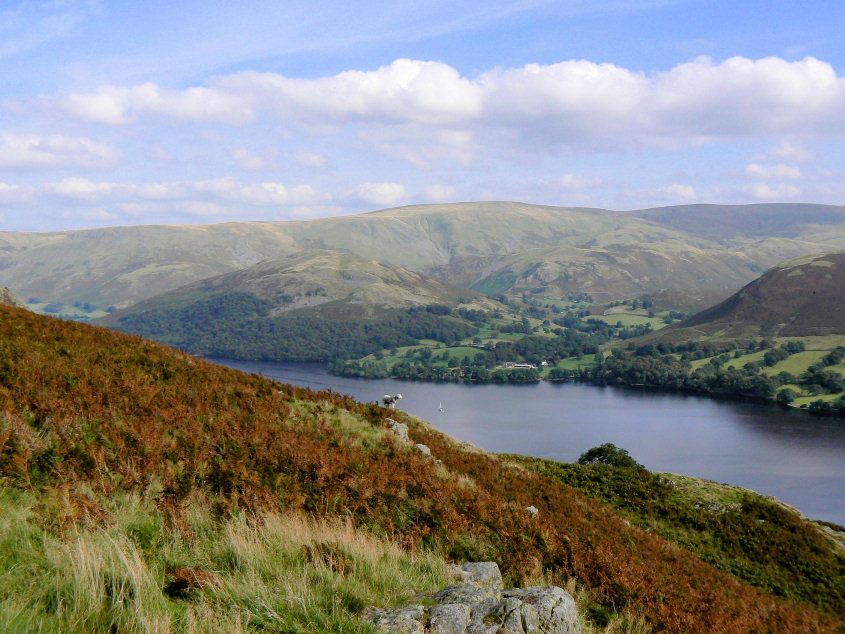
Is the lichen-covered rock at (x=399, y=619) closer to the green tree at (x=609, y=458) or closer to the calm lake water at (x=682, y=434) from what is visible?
the green tree at (x=609, y=458)

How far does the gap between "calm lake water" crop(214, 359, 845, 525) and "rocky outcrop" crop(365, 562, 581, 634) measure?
9912 centimetres

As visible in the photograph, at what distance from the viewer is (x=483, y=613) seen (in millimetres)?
6293

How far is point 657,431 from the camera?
144 metres

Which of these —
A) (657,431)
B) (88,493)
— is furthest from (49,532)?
(657,431)

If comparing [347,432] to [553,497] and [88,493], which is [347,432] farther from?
[88,493]

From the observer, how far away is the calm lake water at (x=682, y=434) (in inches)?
4117

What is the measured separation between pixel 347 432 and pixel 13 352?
9.73 metres

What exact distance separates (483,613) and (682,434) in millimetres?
152952

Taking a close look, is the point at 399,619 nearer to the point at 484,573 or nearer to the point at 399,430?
the point at 484,573

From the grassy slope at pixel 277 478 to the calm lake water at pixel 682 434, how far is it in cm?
9399

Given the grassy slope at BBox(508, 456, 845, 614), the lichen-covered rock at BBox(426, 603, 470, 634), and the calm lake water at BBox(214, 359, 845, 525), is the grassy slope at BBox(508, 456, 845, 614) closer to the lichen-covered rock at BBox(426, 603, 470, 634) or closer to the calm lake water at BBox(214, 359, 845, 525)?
the lichen-covered rock at BBox(426, 603, 470, 634)

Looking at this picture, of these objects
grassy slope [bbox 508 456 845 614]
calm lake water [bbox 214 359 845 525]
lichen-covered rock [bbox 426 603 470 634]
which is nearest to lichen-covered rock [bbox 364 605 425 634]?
lichen-covered rock [bbox 426 603 470 634]

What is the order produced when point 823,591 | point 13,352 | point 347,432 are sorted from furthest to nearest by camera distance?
point 823,591 < point 347,432 < point 13,352

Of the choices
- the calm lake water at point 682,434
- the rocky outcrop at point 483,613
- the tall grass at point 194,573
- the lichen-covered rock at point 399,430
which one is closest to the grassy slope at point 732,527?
the lichen-covered rock at point 399,430
